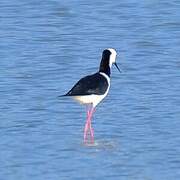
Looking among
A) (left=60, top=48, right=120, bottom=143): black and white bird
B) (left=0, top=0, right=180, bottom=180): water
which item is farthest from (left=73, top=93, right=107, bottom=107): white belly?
(left=0, top=0, right=180, bottom=180): water

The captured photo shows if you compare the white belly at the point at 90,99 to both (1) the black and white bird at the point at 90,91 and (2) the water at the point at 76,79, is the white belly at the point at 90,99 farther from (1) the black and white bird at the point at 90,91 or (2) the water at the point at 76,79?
(2) the water at the point at 76,79

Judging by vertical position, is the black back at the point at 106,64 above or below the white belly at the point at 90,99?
above

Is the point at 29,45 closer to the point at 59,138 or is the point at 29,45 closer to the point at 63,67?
the point at 63,67

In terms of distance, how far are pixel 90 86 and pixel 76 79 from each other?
2.07 meters

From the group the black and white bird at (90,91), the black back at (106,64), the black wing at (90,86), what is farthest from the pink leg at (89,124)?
the black back at (106,64)

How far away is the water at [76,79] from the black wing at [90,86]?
0.42 meters

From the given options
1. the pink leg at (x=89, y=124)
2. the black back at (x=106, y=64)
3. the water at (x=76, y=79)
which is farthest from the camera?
the black back at (x=106, y=64)

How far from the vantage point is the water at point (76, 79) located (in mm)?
10555

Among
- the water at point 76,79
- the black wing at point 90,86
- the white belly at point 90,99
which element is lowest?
the water at point 76,79

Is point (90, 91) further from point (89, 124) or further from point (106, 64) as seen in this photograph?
point (106, 64)

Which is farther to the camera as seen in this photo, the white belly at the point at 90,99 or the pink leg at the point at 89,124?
the white belly at the point at 90,99

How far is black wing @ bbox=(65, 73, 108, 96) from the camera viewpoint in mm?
11664

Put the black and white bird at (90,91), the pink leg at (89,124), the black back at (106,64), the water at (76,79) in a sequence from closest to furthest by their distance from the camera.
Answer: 1. the water at (76,79)
2. the pink leg at (89,124)
3. the black and white bird at (90,91)
4. the black back at (106,64)

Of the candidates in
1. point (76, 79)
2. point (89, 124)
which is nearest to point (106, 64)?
point (89, 124)
